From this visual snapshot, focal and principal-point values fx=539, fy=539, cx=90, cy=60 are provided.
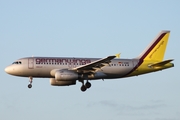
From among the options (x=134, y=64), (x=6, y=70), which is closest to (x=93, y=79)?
(x=134, y=64)

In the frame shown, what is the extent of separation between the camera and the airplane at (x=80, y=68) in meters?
66.6

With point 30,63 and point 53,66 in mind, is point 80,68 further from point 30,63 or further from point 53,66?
point 30,63

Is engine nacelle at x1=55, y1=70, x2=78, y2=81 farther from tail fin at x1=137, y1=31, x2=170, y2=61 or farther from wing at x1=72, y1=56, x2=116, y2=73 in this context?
tail fin at x1=137, y1=31, x2=170, y2=61

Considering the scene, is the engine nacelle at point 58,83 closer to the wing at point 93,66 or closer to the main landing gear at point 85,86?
the main landing gear at point 85,86

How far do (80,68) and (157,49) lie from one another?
1340cm

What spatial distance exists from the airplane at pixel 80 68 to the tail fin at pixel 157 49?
27 centimetres

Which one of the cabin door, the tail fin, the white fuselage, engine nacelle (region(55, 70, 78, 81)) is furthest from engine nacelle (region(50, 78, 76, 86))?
the tail fin

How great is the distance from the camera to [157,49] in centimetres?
7450

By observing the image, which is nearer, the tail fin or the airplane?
the airplane

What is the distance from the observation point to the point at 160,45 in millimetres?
75062

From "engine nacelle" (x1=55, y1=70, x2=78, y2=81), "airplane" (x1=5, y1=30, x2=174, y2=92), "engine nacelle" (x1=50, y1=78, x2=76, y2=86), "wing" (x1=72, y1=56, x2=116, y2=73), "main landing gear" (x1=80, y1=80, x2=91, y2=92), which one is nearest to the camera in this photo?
"wing" (x1=72, y1=56, x2=116, y2=73)

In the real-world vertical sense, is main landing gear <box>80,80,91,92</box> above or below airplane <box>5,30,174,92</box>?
below

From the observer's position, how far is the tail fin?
73.6 meters

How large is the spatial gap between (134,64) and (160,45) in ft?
19.8
